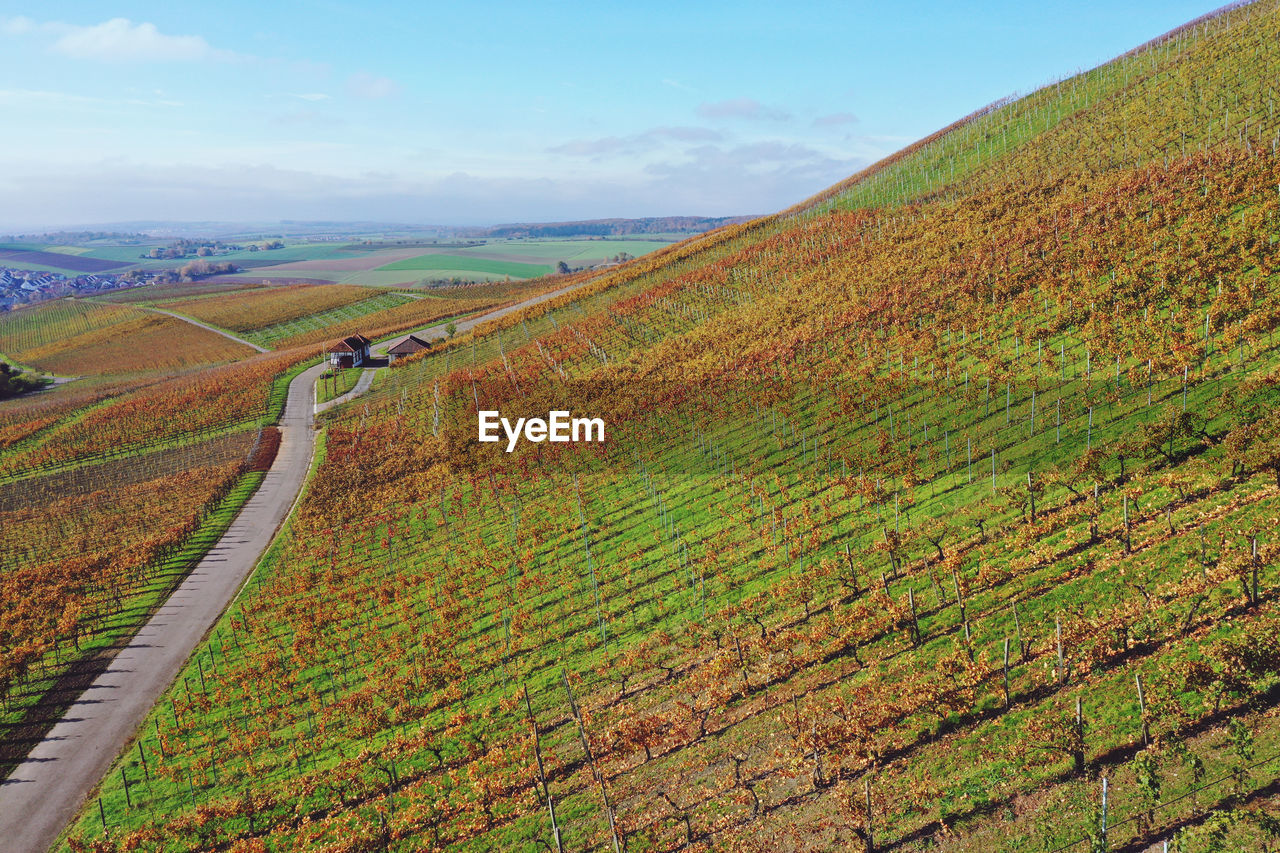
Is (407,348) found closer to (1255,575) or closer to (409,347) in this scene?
(409,347)

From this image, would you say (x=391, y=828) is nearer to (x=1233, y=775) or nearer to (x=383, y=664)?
(x=383, y=664)

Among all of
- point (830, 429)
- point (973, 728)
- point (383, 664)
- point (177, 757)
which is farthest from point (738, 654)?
point (177, 757)

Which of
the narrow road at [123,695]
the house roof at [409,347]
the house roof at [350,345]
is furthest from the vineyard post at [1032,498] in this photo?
the house roof at [350,345]

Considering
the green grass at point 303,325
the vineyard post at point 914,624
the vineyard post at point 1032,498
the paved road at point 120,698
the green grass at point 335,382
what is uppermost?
the green grass at point 303,325

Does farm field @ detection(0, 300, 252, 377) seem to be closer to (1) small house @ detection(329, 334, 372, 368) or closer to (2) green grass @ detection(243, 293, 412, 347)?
(2) green grass @ detection(243, 293, 412, 347)

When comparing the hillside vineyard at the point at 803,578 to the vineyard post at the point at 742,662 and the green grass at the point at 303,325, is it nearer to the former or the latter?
the vineyard post at the point at 742,662

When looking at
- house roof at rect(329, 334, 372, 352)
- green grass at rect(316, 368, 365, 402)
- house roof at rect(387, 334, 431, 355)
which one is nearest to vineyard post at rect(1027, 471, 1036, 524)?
green grass at rect(316, 368, 365, 402)
